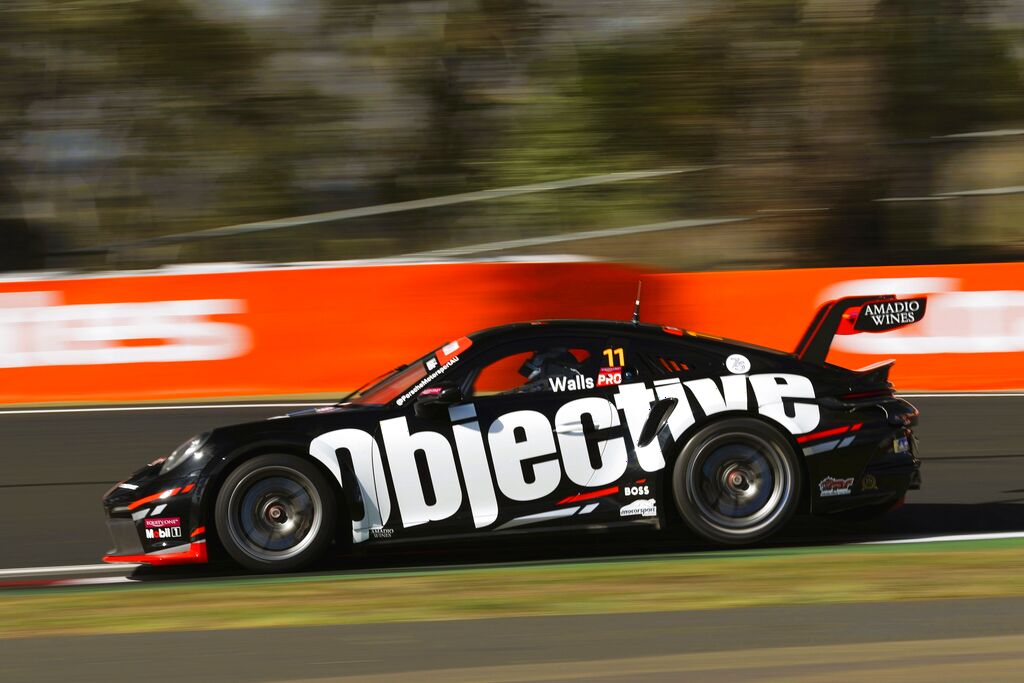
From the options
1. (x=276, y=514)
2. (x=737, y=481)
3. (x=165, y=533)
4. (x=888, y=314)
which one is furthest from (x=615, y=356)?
(x=165, y=533)

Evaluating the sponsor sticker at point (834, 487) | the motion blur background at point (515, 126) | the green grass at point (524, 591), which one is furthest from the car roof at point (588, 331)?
the motion blur background at point (515, 126)

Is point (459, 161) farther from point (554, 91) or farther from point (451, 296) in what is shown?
point (451, 296)

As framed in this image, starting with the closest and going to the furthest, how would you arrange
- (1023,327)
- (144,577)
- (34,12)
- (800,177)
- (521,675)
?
(521,675)
(144,577)
(1023,327)
(800,177)
(34,12)

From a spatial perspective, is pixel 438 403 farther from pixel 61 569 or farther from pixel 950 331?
pixel 950 331

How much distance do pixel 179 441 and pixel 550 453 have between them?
5.08 metres

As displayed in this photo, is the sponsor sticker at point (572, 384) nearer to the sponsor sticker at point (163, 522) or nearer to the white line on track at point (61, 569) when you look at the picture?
the sponsor sticker at point (163, 522)

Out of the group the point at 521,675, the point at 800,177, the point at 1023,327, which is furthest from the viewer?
the point at 800,177

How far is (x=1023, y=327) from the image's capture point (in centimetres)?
1254

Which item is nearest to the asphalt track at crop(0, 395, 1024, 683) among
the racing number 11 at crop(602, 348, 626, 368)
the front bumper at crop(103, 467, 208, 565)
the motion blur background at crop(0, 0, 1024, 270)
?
the front bumper at crop(103, 467, 208, 565)

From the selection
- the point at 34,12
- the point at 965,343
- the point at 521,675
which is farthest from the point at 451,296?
the point at 34,12

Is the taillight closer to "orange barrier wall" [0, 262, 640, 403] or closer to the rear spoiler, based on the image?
the rear spoiler

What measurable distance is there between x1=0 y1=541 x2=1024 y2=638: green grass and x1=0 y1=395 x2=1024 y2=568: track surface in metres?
0.74

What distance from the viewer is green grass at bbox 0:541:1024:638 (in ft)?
16.8

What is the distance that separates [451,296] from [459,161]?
11165mm
